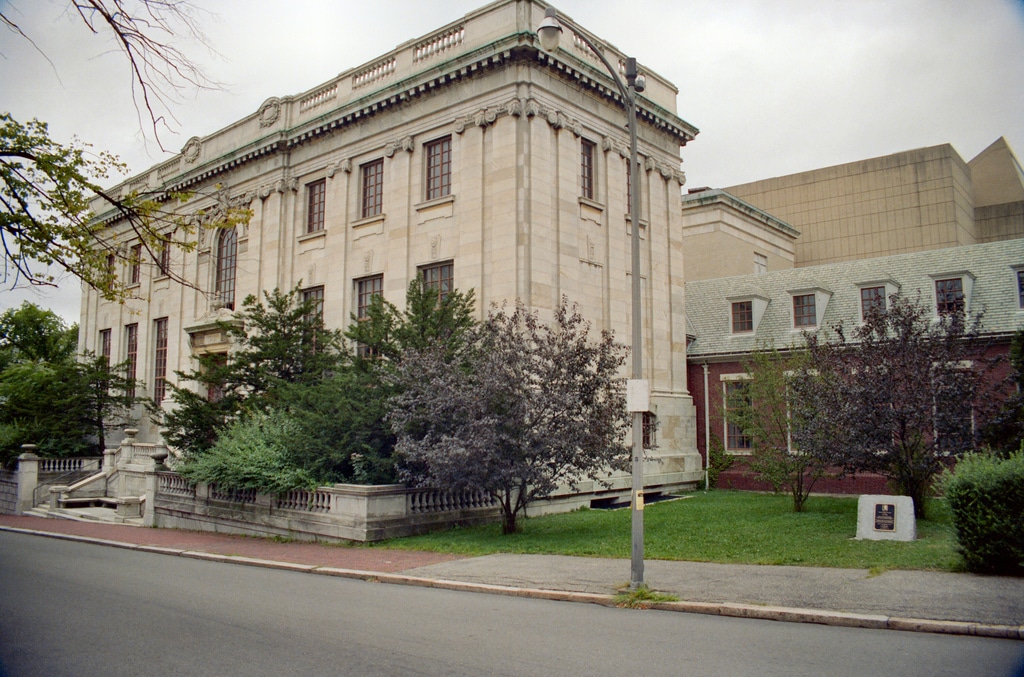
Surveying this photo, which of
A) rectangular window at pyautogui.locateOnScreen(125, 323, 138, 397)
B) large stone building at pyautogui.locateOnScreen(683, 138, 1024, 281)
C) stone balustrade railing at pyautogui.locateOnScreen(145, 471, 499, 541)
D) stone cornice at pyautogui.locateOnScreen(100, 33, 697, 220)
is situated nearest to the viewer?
stone balustrade railing at pyautogui.locateOnScreen(145, 471, 499, 541)

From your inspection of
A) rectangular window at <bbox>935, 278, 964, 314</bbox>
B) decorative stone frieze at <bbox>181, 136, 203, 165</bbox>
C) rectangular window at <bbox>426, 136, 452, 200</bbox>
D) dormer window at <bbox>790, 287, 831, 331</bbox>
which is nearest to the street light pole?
rectangular window at <bbox>426, 136, 452, 200</bbox>

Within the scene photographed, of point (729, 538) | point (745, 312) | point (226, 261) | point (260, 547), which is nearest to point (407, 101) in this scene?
point (226, 261)

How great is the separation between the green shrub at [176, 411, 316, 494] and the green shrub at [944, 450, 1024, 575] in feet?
44.4

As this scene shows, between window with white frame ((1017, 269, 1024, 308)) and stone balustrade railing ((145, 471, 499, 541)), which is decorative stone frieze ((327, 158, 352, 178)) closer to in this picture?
stone balustrade railing ((145, 471, 499, 541))

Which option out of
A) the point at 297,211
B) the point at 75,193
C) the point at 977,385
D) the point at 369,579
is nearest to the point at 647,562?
the point at 369,579

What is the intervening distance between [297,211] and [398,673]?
2672cm

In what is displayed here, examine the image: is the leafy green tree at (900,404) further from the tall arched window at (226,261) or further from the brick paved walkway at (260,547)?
the tall arched window at (226,261)

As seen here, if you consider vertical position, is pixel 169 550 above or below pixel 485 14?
below

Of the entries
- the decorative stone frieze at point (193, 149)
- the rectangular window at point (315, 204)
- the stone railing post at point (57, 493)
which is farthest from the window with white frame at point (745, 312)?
the stone railing post at point (57, 493)

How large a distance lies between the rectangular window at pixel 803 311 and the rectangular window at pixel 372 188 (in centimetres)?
1558

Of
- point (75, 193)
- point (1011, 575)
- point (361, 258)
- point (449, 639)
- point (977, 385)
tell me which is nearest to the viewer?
point (449, 639)

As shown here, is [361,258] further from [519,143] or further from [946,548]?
[946,548]

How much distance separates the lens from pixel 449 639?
344 inches

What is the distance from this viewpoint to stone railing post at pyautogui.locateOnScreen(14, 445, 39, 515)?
100ft
